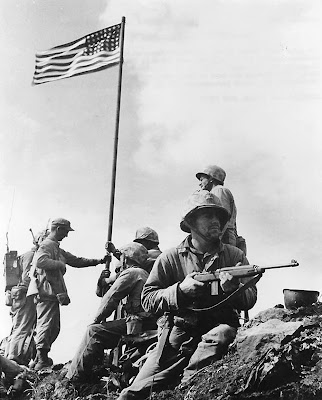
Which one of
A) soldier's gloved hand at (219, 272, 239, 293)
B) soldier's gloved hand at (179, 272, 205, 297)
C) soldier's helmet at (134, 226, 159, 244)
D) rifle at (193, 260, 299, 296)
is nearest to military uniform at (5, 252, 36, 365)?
soldier's helmet at (134, 226, 159, 244)

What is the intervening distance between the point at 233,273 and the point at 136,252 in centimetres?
314

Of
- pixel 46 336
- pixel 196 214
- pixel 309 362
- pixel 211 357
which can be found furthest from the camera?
pixel 46 336

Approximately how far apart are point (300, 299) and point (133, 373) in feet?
7.07

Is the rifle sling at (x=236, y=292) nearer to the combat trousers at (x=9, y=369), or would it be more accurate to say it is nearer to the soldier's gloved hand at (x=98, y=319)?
the soldier's gloved hand at (x=98, y=319)

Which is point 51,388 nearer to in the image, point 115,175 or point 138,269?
point 138,269

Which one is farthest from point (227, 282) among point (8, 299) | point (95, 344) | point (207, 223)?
point (8, 299)

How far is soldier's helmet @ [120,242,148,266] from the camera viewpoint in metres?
10.3

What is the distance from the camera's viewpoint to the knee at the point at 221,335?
7.40 m

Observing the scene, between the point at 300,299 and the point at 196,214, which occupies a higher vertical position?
the point at 196,214

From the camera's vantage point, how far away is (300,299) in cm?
829

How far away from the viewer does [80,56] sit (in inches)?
572

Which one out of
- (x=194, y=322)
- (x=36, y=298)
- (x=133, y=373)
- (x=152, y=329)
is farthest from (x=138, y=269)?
(x=36, y=298)

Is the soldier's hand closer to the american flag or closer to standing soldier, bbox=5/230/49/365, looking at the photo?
standing soldier, bbox=5/230/49/365

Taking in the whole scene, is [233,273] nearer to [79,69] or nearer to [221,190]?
[221,190]
